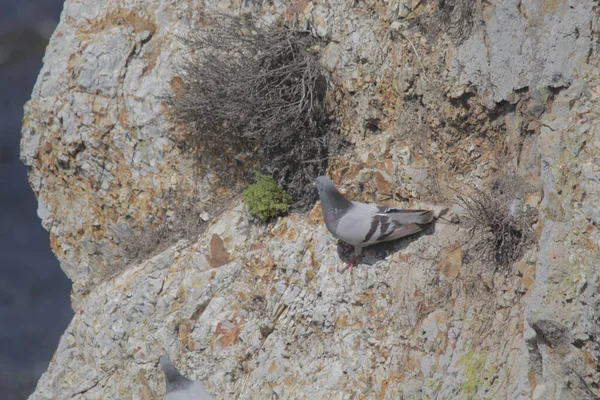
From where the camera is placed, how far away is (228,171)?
341 inches

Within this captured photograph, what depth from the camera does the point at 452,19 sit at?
6652mm

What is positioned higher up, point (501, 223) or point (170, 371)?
point (501, 223)

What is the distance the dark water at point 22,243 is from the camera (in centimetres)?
1546

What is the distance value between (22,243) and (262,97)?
11.4 metres

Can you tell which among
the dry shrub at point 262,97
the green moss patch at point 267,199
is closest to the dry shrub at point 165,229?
the green moss patch at point 267,199

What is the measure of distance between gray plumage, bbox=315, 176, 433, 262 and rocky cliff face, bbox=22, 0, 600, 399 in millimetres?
239

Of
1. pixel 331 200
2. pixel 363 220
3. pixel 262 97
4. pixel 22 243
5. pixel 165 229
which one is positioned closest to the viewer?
pixel 363 220

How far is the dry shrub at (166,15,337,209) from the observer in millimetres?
7719

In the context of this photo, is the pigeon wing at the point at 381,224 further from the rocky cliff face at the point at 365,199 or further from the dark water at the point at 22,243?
the dark water at the point at 22,243

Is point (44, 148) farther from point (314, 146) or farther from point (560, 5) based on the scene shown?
point (560, 5)

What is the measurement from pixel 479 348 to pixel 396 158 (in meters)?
2.17

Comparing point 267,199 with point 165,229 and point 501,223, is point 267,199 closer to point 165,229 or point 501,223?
point 165,229

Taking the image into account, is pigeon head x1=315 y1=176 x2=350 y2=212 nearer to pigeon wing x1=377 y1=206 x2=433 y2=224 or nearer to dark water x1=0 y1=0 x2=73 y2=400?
pigeon wing x1=377 y1=206 x2=433 y2=224

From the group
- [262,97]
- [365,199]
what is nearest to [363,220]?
[365,199]
